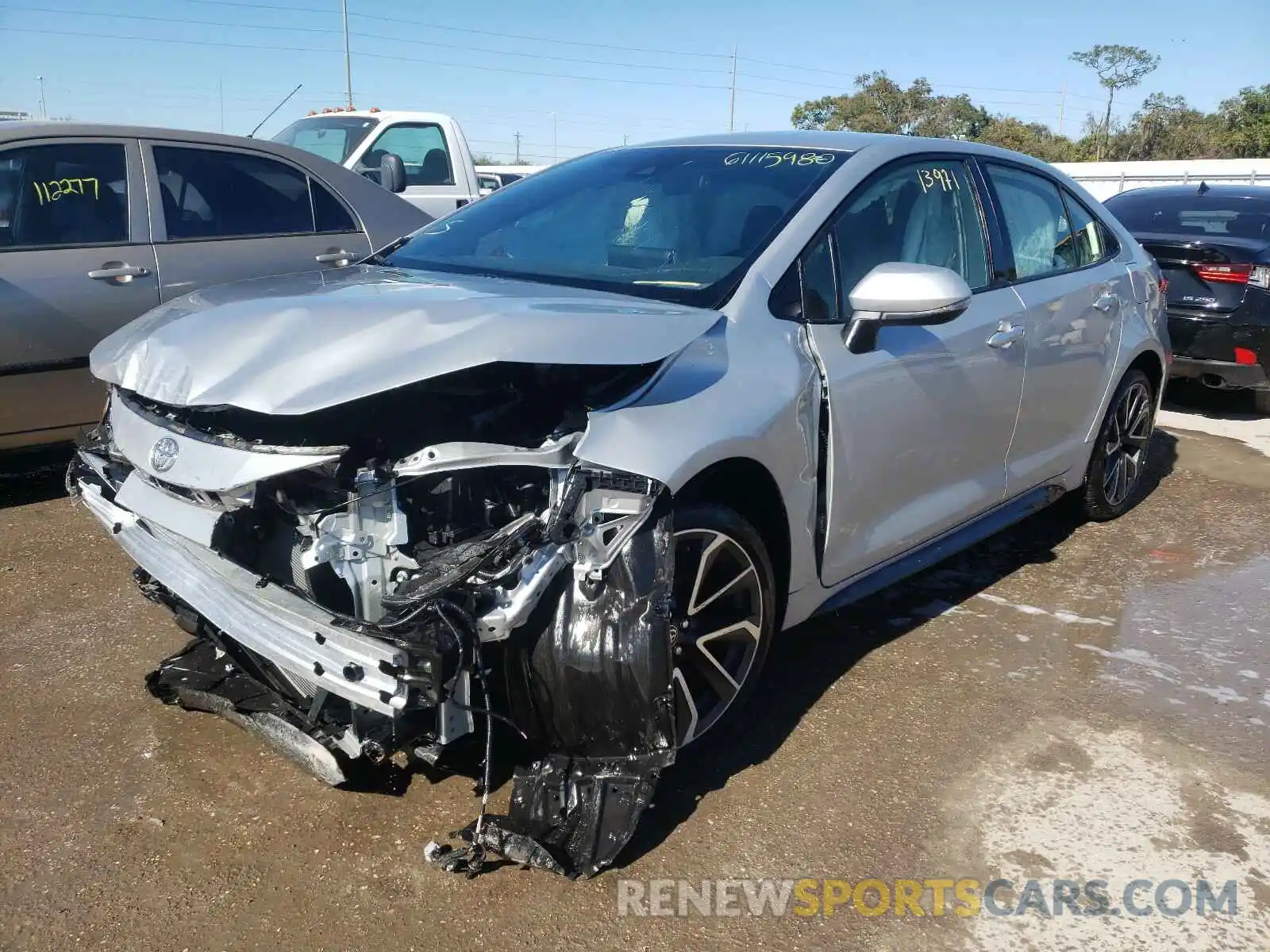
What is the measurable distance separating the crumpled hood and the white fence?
84.6 feet

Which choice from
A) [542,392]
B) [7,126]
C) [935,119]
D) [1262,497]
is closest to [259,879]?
[542,392]

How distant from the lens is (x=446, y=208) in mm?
9344

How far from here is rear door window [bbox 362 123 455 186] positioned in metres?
9.44

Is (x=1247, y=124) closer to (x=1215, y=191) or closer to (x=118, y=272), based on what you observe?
(x=1215, y=191)

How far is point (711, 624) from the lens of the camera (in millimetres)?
2795

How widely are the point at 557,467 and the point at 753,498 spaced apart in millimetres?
727

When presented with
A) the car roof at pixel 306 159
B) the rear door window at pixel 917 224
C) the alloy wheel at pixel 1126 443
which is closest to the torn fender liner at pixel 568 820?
the rear door window at pixel 917 224

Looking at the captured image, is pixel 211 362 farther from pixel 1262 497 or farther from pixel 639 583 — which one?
pixel 1262 497

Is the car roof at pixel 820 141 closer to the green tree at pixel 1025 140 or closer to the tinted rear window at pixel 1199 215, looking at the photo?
the tinted rear window at pixel 1199 215

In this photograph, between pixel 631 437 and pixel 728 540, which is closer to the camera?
pixel 631 437

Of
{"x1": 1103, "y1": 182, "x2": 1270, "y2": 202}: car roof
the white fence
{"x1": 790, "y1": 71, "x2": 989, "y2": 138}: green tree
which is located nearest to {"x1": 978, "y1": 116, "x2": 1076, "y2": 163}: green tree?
{"x1": 790, "y1": 71, "x2": 989, "y2": 138}: green tree

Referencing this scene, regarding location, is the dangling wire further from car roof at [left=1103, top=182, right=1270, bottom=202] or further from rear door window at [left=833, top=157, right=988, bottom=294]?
car roof at [left=1103, top=182, right=1270, bottom=202]

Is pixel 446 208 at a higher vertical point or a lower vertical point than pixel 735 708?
higher

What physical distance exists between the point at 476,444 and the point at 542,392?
0.36 m
